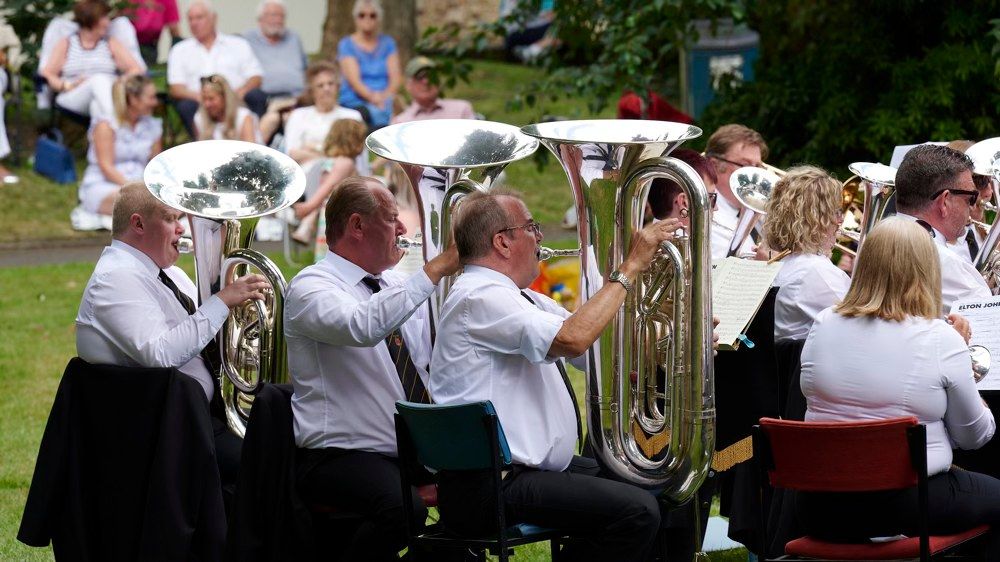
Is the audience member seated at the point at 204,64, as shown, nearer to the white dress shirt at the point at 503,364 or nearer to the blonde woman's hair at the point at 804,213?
the blonde woman's hair at the point at 804,213

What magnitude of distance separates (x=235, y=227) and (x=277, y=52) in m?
7.78

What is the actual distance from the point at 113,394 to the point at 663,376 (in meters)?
1.66

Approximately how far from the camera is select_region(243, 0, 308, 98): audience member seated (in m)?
11.9

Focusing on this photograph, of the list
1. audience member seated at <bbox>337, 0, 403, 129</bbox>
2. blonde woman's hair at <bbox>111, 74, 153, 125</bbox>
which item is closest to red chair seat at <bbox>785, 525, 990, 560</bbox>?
blonde woman's hair at <bbox>111, 74, 153, 125</bbox>

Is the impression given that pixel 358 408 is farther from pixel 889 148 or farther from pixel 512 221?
pixel 889 148

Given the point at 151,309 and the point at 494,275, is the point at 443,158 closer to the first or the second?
the point at 494,275

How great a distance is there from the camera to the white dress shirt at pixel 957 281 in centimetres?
468

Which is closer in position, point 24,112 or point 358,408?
point 358,408

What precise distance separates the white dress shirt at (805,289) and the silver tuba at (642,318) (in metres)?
0.90

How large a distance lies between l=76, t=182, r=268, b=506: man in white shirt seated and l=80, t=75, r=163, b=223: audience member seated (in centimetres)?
611

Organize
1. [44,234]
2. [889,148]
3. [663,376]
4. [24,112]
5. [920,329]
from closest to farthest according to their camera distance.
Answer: [920,329]
[663,376]
[889,148]
[44,234]
[24,112]

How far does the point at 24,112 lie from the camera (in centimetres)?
1327

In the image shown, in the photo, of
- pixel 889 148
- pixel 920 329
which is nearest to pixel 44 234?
pixel 889 148

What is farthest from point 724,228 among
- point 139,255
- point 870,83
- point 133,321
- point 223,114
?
point 223,114
